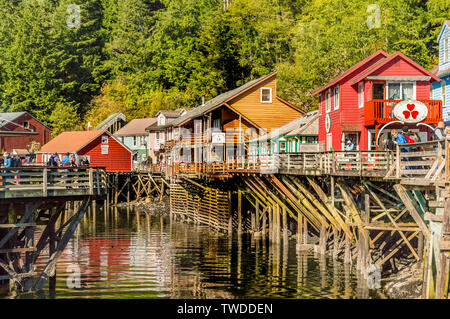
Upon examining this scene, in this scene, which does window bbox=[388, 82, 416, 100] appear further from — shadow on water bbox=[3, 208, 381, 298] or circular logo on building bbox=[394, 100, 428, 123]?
circular logo on building bbox=[394, 100, 428, 123]

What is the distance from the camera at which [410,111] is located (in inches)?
837

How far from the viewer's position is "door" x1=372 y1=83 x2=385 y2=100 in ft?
108

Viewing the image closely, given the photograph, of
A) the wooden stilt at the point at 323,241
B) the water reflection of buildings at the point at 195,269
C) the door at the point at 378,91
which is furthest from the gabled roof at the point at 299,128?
the wooden stilt at the point at 323,241

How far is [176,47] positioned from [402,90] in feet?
202

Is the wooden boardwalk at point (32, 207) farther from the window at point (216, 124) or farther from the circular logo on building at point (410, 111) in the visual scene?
the window at point (216, 124)

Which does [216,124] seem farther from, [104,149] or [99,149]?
[104,149]

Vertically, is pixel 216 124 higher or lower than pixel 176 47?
lower

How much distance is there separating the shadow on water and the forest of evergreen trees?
81.3ft

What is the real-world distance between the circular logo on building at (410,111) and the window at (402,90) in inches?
475

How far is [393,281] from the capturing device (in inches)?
846

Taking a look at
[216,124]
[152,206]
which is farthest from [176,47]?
[216,124]

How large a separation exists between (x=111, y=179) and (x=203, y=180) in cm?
2673
